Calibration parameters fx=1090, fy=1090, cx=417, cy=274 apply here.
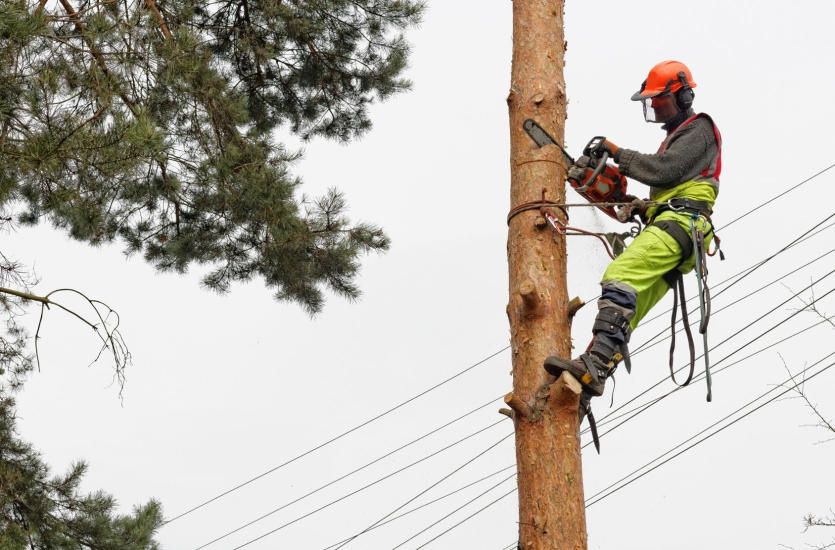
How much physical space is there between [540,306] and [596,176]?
2.05 feet

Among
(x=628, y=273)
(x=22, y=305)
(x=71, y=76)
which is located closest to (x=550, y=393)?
(x=628, y=273)

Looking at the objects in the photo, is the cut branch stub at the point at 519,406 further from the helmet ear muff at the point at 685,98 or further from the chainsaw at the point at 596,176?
the helmet ear muff at the point at 685,98

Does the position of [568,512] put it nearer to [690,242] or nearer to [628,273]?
[628,273]

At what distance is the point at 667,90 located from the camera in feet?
14.9

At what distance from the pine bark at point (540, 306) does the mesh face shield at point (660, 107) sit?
43 cm


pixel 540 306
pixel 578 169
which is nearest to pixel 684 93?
pixel 578 169

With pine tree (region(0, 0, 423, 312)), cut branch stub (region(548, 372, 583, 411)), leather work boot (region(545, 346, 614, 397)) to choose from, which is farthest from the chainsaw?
pine tree (region(0, 0, 423, 312))

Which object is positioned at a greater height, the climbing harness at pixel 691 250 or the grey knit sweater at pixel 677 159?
the grey knit sweater at pixel 677 159

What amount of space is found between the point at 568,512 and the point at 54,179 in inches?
158

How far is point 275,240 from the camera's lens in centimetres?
804

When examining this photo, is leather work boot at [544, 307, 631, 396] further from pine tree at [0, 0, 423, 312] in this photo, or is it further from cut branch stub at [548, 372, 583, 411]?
pine tree at [0, 0, 423, 312]

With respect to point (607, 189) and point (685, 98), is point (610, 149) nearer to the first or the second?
point (607, 189)

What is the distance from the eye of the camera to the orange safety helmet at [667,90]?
4547mm

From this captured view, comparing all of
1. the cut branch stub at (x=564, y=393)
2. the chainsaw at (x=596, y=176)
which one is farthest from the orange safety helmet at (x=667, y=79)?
the cut branch stub at (x=564, y=393)
